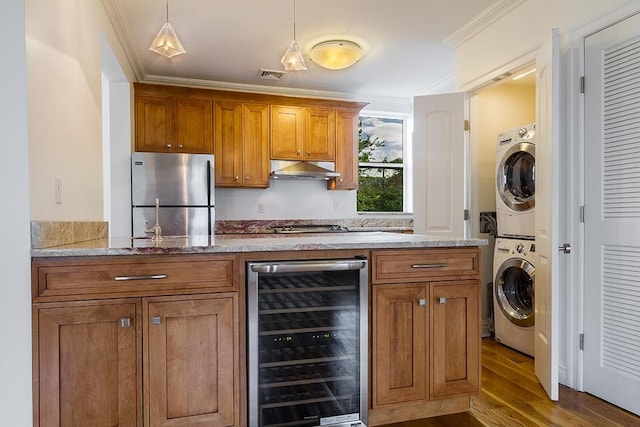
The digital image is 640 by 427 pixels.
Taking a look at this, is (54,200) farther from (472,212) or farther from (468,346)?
(472,212)

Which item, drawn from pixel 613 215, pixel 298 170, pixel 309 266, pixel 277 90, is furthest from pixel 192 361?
pixel 277 90

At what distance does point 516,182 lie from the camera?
11.3ft

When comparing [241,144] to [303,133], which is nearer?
[241,144]

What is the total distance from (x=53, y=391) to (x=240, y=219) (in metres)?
3.37

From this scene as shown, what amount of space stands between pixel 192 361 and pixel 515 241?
272cm

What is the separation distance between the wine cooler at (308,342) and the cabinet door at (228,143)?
2.82m

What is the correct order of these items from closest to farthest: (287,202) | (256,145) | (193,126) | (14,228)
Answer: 1. (14,228)
2. (193,126)
3. (256,145)
4. (287,202)

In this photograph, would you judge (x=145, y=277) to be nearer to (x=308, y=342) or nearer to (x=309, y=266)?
(x=309, y=266)

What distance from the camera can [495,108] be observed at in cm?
397

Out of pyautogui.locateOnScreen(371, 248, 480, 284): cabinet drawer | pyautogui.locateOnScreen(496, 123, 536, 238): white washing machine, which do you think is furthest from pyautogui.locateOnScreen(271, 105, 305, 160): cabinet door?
pyautogui.locateOnScreen(371, 248, 480, 284): cabinet drawer

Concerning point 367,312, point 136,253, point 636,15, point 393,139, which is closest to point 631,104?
point 636,15

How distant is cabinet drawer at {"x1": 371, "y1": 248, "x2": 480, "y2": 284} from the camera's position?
79.4 inches

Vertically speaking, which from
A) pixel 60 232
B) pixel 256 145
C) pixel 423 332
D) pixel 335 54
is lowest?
pixel 423 332

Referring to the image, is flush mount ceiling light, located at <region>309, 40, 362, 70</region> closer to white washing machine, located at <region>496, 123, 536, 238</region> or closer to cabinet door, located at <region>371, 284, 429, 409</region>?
white washing machine, located at <region>496, 123, 536, 238</region>
